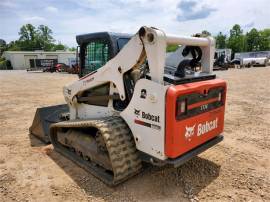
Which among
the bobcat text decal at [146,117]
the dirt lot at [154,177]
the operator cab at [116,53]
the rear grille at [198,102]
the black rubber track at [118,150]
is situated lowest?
the dirt lot at [154,177]

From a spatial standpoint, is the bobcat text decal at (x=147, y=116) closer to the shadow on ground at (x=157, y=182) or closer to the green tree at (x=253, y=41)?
the shadow on ground at (x=157, y=182)

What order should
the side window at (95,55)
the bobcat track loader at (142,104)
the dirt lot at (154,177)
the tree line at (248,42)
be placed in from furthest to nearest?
the tree line at (248,42) → the side window at (95,55) → the dirt lot at (154,177) → the bobcat track loader at (142,104)

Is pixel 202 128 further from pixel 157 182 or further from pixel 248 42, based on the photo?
pixel 248 42

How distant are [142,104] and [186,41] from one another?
105cm

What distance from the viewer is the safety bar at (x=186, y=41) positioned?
3162 mm

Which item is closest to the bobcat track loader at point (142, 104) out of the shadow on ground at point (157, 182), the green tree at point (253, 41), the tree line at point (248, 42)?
the shadow on ground at point (157, 182)

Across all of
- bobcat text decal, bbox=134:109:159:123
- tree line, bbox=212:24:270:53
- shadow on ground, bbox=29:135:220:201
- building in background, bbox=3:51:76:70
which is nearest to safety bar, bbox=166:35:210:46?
bobcat text decal, bbox=134:109:159:123

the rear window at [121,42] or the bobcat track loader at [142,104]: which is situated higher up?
the rear window at [121,42]

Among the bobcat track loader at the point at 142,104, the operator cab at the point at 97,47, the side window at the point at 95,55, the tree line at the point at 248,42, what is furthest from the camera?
the tree line at the point at 248,42

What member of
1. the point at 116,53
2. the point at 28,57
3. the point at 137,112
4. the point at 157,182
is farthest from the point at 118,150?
the point at 28,57

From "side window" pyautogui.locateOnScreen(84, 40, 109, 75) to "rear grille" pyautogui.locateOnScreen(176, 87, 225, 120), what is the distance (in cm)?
163

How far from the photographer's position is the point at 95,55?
14.7ft

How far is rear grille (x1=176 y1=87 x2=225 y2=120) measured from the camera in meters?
3.17

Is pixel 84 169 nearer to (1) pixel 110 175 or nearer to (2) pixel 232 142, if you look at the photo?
(1) pixel 110 175
